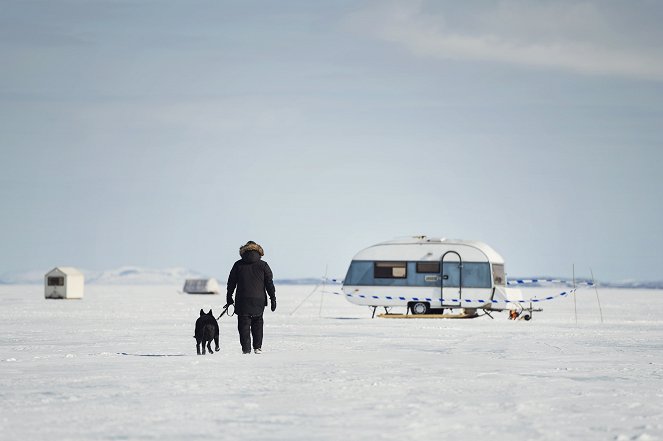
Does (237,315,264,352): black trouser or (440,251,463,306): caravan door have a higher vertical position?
(440,251,463,306): caravan door

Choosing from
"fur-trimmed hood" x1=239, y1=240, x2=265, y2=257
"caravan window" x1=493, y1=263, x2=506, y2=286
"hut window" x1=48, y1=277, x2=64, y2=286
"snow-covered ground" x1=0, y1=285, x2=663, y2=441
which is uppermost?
"fur-trimmed hood" x1=239, y1=240, x2=265, y2=257

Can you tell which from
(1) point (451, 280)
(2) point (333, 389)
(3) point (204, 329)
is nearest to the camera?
(2) point (333, 389)

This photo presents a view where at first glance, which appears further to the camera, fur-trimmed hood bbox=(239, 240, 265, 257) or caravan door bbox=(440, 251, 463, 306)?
caravan door bbox=(440, 251, 463, 306)

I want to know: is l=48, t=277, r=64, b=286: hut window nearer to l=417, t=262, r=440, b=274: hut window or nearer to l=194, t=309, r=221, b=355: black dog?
l=417, t=262, r=440, b=274: hut window

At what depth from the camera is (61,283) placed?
198 ft

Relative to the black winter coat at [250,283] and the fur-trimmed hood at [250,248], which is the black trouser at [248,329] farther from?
the fur-trimmed hood at [250,248]

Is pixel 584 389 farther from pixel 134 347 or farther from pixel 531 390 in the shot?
pixel 134 347

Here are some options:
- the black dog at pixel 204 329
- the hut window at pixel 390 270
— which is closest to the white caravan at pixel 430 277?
the hut window at pixel 390 270

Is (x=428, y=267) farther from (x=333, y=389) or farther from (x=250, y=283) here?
(x=333, y=389)

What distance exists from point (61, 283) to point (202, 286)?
76.8 ft

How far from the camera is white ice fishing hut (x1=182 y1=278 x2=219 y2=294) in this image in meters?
82.3

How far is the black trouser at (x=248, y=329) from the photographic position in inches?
675

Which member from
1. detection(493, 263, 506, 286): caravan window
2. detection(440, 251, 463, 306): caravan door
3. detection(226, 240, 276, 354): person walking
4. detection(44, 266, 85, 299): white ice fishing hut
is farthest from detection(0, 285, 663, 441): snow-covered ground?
detection(44, 266, 85, 299): white ice fishing hut

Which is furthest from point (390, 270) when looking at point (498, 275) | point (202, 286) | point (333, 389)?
point (202, 286)
